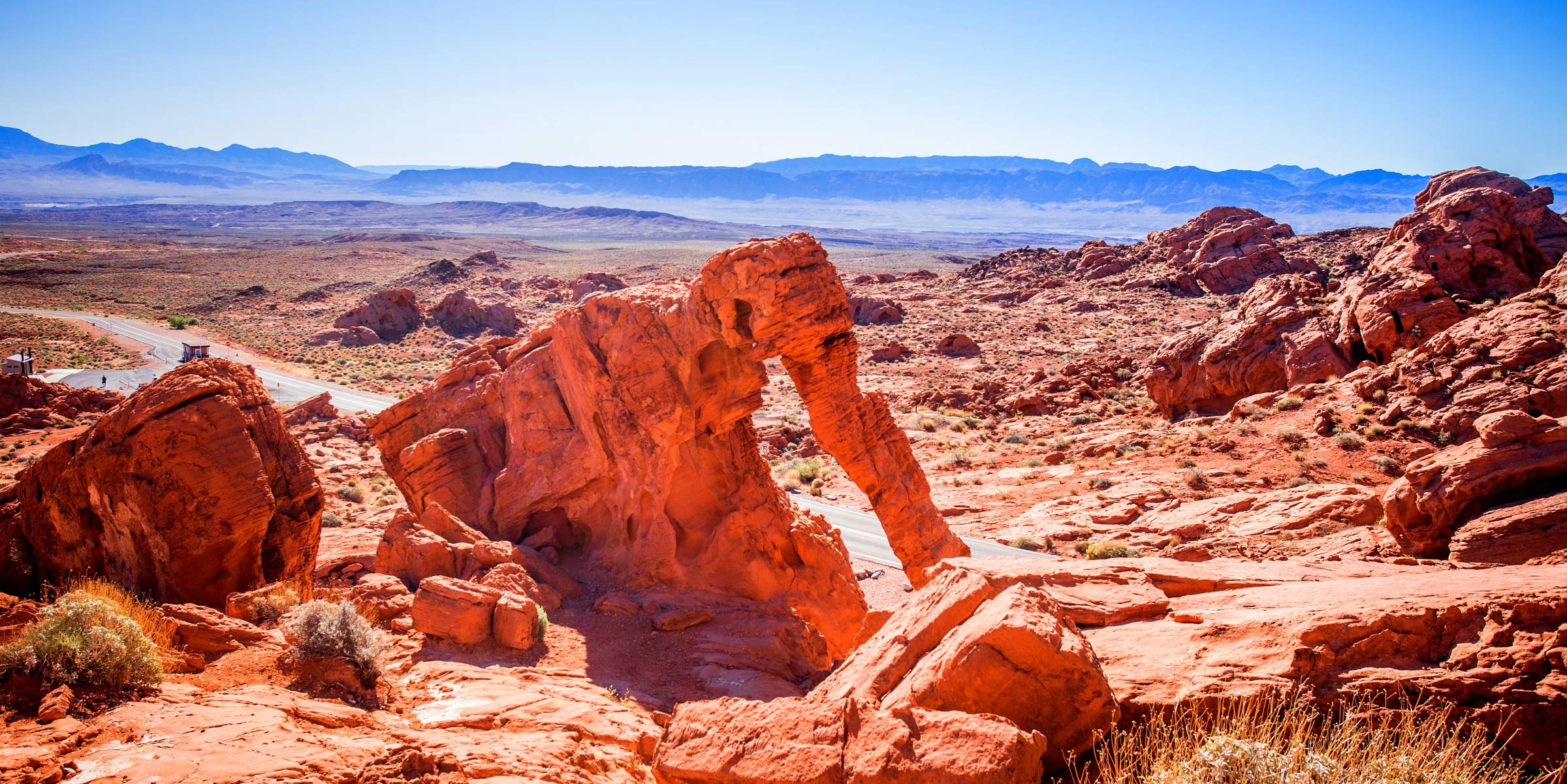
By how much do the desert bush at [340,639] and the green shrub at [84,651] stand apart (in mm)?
1846

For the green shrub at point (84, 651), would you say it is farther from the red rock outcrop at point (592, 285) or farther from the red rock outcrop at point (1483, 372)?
the red rock outcrop at point (592, 285)

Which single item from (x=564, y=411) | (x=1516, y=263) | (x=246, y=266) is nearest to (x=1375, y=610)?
(x=564, y=411)

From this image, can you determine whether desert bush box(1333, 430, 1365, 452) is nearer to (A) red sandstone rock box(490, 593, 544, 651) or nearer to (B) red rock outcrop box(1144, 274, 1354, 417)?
(B) red rock outcrop box(1144, 274, 1354, 417)

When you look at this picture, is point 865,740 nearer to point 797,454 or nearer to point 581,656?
point 581,656

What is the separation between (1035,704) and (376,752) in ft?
18.8

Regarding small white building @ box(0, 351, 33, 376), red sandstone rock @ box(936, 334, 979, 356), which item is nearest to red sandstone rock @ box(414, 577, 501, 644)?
small white building @ box(0, 351, 33, 376)

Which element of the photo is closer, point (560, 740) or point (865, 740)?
point (865, 740)

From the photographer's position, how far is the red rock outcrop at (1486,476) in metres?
10.7

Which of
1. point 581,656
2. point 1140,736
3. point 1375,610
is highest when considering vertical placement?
point 1375,610

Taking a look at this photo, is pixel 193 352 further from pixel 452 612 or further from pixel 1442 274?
pixel 1442 274

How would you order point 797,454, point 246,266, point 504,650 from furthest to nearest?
point 246,266 < point 797,454 < point 504,650

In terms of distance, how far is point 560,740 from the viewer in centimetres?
862

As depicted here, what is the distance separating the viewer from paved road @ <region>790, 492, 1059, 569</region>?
A: 2331cm

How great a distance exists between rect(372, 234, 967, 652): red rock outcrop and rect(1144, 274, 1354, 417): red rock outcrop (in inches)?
763
